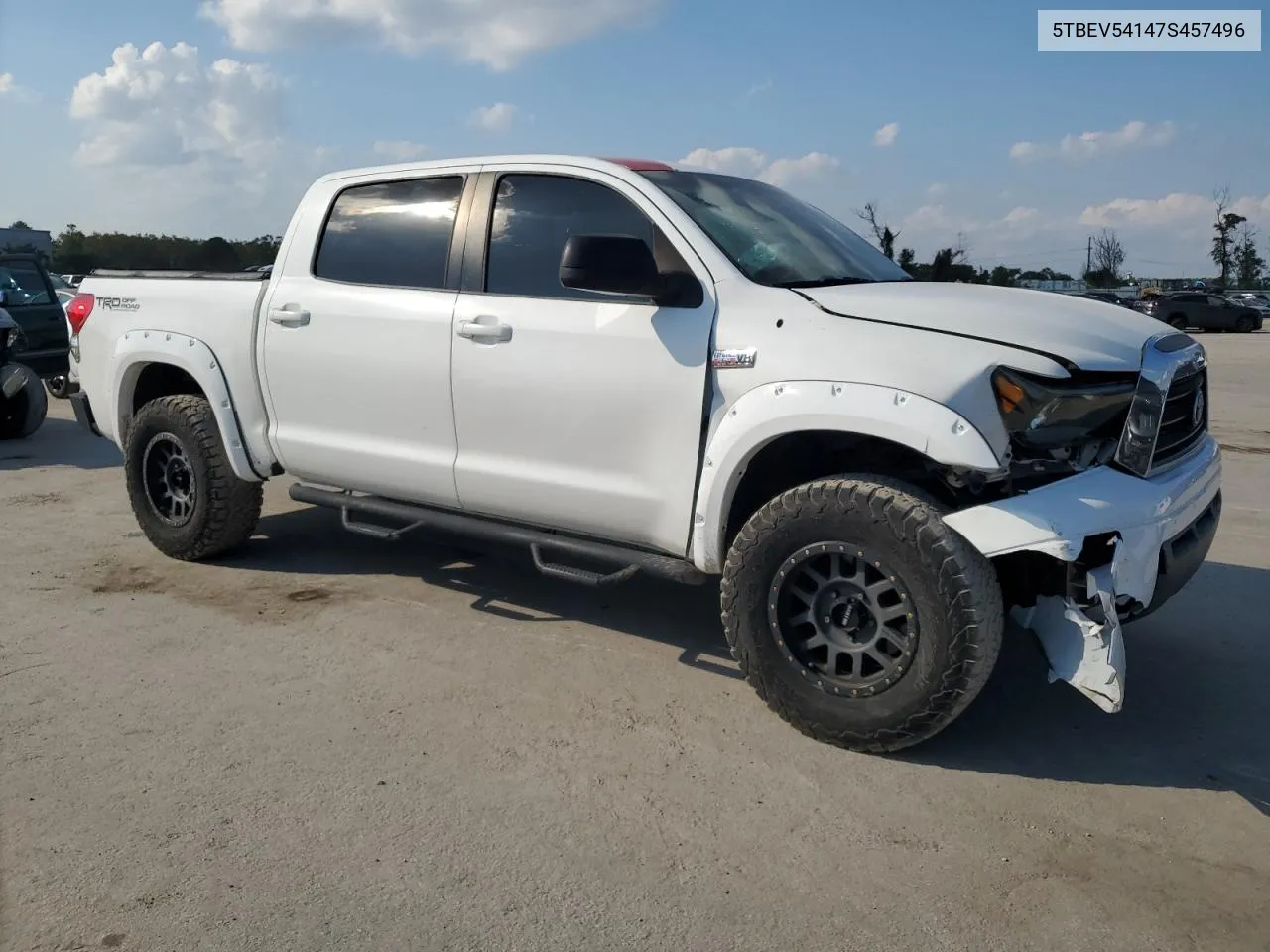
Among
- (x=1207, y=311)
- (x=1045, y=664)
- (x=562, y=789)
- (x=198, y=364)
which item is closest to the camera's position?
(x=562, y=789)

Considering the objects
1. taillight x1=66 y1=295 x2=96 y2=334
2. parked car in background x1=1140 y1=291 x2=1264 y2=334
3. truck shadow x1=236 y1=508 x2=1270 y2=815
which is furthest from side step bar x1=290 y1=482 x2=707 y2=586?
parked car in background x1=1140 y1=291 x2=1264 y2=334

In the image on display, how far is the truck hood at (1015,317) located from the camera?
3.33 metres

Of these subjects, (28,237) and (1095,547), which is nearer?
(1095,547)

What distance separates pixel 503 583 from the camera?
544cm

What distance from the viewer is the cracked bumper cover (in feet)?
10.3

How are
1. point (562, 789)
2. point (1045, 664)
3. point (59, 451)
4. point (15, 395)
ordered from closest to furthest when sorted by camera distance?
point (562, 789), point (1045, 664), point (59, 451), point (15, 395)

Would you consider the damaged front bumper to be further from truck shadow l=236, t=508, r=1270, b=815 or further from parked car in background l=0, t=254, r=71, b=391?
parked car in background l=0, t=254, r=71, b=391

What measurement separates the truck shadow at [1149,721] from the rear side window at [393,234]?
285 centimetres

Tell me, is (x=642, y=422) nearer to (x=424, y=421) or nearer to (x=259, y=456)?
(x=424, y=421)

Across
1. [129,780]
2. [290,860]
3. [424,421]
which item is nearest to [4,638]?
[129,780]

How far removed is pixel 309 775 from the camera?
3.36 m

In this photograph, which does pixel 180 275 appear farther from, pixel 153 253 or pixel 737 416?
pixel 153 253

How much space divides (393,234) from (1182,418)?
333 centimetres

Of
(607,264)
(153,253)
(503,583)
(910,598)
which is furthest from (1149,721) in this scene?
(153,253)
